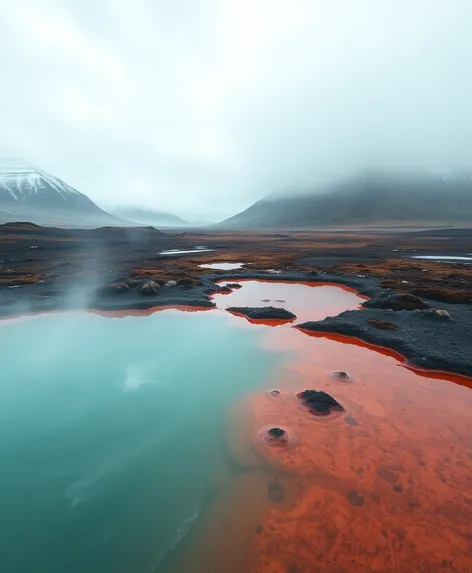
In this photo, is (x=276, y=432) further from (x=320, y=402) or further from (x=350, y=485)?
(x=350, y=485)

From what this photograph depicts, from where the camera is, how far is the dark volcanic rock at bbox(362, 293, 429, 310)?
25.7 m

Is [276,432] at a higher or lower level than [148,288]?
lower

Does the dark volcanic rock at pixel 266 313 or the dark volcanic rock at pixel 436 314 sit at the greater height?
the dark volcanic rock at pixel 436 314

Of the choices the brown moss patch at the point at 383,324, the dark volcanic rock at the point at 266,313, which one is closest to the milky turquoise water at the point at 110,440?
the dark volcanic rock at the point at 266,313

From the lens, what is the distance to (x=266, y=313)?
84.2 feet

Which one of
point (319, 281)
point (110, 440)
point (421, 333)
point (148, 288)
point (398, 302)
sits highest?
point (148, 288)

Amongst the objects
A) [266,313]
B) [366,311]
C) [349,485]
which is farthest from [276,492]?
[366,311]

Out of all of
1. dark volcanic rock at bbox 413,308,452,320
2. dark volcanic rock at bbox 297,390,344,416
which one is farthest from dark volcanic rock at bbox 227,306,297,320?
dark volcanic rock at bbox 297,390,344,416

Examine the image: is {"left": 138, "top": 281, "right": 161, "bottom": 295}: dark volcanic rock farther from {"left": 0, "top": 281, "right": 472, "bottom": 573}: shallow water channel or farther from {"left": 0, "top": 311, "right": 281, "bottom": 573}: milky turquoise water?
{"left": 0, "top": 281, "right": 472, "bottom": 573}: shallow water channel

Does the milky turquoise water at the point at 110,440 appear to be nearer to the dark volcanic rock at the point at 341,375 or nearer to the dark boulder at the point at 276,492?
the dark boulder at the point at 276,492

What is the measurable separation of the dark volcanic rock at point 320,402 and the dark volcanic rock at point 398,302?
15.1 meters

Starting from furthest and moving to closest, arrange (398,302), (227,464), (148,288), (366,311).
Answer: (148,288), (398,302), (366,311), (227,464)

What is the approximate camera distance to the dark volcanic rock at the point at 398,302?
25719mm

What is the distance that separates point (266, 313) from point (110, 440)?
1607 cm
